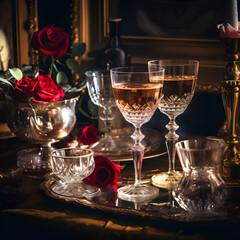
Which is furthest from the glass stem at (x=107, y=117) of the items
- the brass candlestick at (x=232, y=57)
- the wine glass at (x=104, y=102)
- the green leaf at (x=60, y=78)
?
the brass candlestick at (x=232, y=57)

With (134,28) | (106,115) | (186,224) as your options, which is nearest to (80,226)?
(186,224)

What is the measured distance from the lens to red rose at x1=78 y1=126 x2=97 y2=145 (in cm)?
194

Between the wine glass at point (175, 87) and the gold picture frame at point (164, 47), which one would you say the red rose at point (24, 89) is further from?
the gold picture frame at point (164, 47)

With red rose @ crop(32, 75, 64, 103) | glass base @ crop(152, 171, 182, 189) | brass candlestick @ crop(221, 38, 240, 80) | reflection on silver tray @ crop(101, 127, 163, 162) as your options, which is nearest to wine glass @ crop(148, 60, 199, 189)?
glass base @ crop(152, 171, 182, 189)

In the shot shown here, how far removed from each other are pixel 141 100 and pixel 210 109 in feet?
2.98

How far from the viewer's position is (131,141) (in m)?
2.02

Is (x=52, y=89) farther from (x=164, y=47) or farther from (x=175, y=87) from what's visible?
(x=164, y=47)

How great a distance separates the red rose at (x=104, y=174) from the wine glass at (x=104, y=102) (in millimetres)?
283

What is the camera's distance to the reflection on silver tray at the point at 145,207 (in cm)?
127

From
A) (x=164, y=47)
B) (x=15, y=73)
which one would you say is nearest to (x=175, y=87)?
(x=15, y=73)

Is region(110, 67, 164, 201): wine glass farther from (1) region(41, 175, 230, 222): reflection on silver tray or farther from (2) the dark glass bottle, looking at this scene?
(2) the dark glass bottle

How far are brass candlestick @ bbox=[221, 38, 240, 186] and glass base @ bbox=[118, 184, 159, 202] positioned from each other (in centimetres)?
25

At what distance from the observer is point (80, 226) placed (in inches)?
50.9

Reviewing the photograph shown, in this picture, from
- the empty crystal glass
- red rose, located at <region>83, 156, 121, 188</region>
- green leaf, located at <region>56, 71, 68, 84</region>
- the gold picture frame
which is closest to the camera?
the empty crystal glass
